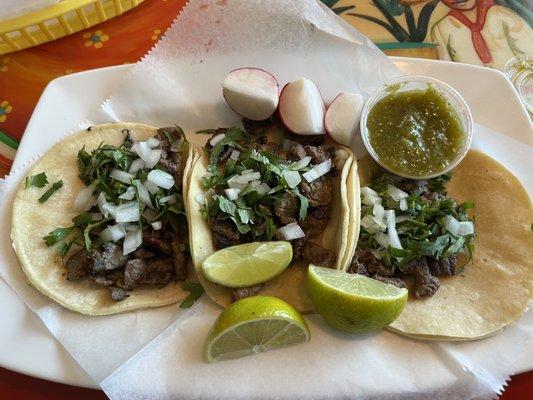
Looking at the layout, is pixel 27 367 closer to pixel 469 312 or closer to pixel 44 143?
pixel 44 143

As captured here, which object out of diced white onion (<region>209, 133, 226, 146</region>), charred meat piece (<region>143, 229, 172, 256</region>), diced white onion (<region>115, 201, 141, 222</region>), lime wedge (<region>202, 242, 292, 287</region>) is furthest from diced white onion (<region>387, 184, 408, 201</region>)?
diced white onion (<region>115, 201, 141, 222</region>)

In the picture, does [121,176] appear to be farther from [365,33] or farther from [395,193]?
[365,33]

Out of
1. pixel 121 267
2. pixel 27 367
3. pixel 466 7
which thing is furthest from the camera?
pixel 466 7

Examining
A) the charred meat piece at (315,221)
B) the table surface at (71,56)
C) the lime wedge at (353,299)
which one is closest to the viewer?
the lime wedge at (353,299)

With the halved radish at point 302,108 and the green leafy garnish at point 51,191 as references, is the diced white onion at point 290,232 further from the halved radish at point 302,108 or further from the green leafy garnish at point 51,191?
the green leafy garnish at point 51,191

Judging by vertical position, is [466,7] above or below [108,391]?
above

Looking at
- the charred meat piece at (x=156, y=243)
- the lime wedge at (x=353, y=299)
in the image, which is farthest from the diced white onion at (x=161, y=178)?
the lime wedge at (x=353, y=299)

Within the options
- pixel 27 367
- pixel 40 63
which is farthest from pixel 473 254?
pixel 40 63
